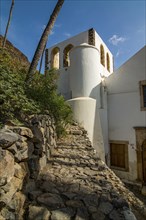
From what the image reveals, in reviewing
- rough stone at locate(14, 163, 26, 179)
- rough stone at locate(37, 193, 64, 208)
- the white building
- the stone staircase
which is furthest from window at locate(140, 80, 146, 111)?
rough stone at locate(14, 163, 26, 179)

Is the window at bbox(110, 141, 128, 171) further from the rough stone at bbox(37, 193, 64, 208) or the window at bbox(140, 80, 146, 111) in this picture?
the rough stone at bbox(37, 193, 64, 208)

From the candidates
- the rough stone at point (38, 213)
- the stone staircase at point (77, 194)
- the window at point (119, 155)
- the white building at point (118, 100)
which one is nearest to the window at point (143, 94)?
the white building at point (118, 100)

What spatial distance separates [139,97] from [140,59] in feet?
7.87

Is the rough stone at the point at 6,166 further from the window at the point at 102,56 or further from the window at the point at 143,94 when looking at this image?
the window at the point at 102,56

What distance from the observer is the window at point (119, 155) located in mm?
8766

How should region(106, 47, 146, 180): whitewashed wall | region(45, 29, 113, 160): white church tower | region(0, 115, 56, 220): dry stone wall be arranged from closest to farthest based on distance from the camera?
1. region(0, 115, 56, 220): dry stone wall
2. region(45, 29, 113, 160): white church tower
3. region(106, 47, 146, 180): whitewashed wall

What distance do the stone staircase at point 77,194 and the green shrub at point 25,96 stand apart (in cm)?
140

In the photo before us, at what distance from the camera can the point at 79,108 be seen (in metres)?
7.02

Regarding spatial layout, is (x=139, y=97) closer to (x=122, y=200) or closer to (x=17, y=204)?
(x=122, y=200)

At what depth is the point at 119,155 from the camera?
357 inches

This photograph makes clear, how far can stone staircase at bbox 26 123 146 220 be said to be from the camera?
215cm

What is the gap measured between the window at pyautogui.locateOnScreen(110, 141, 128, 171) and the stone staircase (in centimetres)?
533

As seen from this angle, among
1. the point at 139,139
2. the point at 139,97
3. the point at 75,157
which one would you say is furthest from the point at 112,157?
the point at 75,157

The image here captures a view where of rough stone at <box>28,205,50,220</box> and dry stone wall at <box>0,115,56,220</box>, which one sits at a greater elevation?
dry stone wall at <box>0,115,56,220</box>
